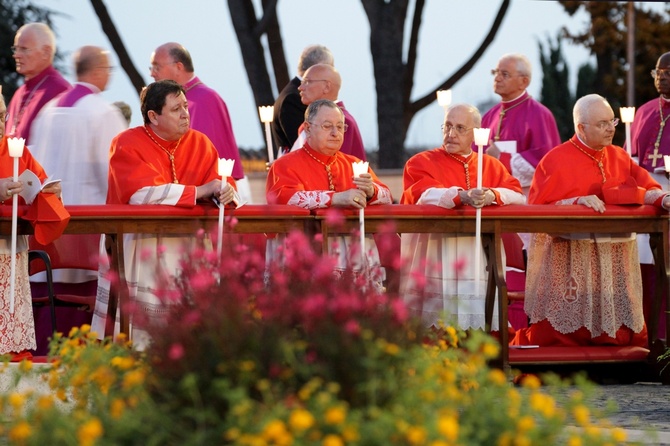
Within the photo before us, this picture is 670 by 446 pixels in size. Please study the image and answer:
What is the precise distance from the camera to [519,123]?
11.5m

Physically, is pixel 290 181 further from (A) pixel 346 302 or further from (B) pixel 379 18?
(B) pixel 379 18

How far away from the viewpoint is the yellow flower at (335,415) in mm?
3572

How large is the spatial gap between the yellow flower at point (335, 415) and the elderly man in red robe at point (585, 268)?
5.40 m

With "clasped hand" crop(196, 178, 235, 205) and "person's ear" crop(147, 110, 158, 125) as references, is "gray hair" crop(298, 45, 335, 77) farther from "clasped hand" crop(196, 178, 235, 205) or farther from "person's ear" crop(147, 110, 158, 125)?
"clasped hand" crop(196, 178, 235, 205)

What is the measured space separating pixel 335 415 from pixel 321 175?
16.9 feet

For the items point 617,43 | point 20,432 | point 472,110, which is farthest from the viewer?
point 617,43

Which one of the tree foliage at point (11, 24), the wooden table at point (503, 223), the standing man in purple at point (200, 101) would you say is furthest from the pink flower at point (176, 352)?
the tree foliage at point (11, 24)

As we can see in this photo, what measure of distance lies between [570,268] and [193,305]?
4.97 meters

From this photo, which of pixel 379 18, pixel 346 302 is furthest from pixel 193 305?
pixel 379 18

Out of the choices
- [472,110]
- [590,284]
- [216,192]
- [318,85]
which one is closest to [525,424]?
[216,192]

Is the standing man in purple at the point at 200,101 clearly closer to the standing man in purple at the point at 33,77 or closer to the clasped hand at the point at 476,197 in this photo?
the standing man in purple at the point at 33,77

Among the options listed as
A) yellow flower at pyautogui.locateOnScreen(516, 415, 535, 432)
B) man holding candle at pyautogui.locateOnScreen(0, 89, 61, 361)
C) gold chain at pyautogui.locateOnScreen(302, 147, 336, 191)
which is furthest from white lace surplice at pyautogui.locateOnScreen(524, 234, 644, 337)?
yellow flower at pyautogui.locateOnScreen(516, 415, 535, 432)

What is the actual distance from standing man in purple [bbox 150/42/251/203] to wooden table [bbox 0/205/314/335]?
232cm

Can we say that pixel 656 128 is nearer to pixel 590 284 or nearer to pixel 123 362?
pixel 590 284
